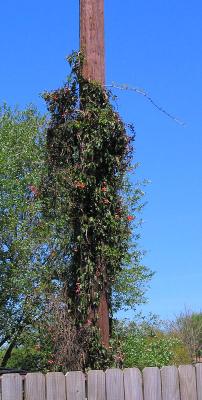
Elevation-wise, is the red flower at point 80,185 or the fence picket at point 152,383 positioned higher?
the red flower at point 80,185

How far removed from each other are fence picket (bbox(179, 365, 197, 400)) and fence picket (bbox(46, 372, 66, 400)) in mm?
1277

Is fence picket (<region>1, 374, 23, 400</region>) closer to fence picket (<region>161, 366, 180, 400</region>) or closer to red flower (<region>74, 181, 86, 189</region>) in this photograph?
fence picket (<region>161, 366, 180, 400</region>)

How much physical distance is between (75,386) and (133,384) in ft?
2.00

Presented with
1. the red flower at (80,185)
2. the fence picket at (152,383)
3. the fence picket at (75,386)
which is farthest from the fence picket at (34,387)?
the red flower at (80,185)

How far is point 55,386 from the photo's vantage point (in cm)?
768

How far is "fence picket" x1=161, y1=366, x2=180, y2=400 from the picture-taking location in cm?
798

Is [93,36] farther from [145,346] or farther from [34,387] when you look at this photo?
[145,346]

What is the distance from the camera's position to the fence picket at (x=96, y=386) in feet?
25.5

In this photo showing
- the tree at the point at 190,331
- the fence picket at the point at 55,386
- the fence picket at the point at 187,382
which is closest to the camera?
the fence picket at the point at 55,386

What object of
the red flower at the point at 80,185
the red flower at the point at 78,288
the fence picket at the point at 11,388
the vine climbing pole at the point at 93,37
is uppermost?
the vine climbing pole at the point at 93,37

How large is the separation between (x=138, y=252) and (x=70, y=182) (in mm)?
12335

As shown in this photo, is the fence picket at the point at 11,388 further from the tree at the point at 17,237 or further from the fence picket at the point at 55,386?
the tree at the point at 17,237

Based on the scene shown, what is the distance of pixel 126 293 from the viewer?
2170 centimetres

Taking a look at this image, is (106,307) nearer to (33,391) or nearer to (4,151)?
(33,391)
